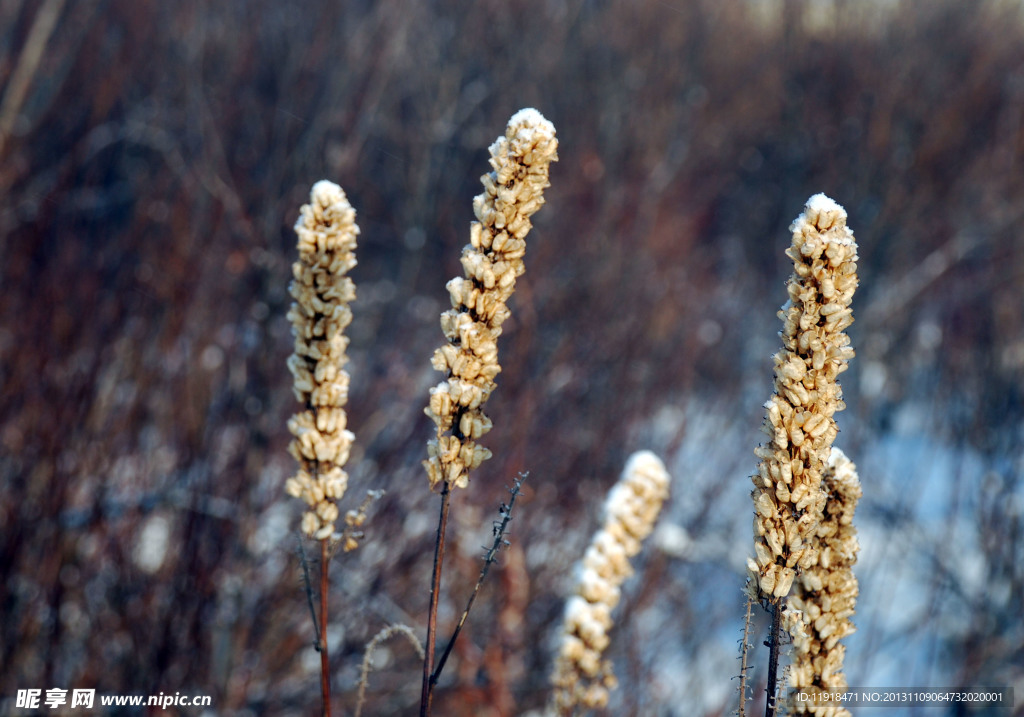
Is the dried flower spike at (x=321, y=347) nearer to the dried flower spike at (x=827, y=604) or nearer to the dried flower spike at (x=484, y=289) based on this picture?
the dried flower spike at (x=484, y=289)

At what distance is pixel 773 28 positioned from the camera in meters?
13.1

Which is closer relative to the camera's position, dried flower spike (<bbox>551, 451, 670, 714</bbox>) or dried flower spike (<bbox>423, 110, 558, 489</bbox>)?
dried flower spike (<bbox>423, 110, 558, 489</bbox>)

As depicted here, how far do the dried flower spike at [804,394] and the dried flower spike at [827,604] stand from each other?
0.10m

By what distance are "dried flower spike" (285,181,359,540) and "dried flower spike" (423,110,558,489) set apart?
146 millimetres

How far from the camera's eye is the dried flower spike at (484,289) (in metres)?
0.99

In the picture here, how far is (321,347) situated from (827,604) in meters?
0.79

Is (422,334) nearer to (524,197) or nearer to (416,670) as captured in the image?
(416,670)

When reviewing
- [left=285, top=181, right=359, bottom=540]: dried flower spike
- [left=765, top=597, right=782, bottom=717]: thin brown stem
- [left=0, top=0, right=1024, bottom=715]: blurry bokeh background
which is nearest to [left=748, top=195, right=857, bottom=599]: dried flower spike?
[left=765, top=597, right=782, bottom=717]: thin brown stem

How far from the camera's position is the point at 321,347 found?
3.42ft

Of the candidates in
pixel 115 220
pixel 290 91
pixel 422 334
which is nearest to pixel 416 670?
pixel 422 334

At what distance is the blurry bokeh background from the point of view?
12.6 ft

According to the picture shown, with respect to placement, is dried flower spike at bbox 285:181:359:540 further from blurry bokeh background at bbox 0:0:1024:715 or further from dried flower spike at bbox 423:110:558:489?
blurry bokeh background at bbox 0:0:1024:715

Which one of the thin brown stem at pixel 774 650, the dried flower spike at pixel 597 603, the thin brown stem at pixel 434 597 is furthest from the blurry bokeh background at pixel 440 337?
the thin brown stem at pixel 774 650

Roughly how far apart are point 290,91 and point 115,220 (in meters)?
2.33
